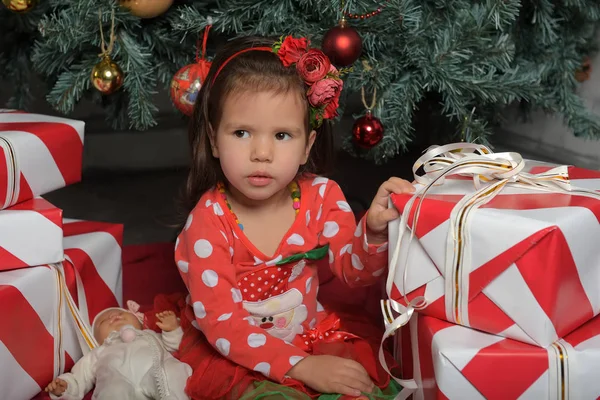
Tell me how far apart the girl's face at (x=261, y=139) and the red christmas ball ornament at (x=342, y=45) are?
0.62ft

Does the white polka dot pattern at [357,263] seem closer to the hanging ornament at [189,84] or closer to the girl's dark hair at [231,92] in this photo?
the girl's dark hair at [231,92]

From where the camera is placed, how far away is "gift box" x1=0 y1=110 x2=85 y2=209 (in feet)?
3.63

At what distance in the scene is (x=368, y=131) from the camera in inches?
56.7


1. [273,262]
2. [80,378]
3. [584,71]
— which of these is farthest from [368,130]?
[584,71]

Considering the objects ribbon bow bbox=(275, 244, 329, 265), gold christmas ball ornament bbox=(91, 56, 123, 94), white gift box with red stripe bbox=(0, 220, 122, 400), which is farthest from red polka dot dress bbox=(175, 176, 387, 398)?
gold christmas ball ornament bbox=(91, 56, 123, 94)

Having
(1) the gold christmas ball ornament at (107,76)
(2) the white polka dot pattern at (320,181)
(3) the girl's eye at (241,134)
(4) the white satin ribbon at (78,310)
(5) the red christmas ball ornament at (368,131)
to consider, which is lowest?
(4) the white satin ribbon at (78,310)

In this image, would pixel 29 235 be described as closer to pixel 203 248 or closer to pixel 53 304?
pixel 53 304

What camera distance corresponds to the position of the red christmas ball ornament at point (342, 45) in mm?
1266

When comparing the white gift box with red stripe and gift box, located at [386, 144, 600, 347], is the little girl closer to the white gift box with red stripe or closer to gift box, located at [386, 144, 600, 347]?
gift box, located at [386, 144, 600, 347]

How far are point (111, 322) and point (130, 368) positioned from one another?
147 millimetres

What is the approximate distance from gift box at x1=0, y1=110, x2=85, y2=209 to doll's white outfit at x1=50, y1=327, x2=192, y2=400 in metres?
0.30

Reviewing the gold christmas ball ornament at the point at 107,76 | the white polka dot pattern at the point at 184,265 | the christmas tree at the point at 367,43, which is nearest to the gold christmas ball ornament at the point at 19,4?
the christmas tree at the point at 367,43

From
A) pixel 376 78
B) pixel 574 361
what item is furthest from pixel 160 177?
pixel 574 361

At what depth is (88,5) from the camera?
1.41 metres
